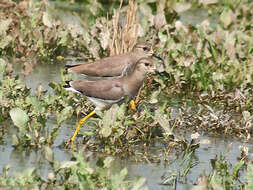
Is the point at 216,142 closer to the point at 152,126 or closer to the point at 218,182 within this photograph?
the point at 152,126

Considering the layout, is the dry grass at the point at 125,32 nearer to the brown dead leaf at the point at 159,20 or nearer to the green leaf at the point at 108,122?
the brown dead leaf at the point at 159,20

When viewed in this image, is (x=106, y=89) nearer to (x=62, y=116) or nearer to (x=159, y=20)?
(x=62, y=116)

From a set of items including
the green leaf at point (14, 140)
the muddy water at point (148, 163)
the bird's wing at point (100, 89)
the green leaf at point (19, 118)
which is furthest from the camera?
the bird's wing at point (100, 89)

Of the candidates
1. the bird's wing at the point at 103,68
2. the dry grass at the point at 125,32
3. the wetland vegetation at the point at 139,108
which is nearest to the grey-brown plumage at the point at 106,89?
the wetland vegetation at the point at 139,108

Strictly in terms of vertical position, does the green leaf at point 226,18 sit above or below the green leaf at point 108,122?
above

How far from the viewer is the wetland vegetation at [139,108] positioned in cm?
558

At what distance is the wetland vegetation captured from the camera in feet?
18.3

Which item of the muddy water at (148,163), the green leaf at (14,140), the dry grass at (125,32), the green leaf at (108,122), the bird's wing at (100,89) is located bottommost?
the muddy water at (148,163)

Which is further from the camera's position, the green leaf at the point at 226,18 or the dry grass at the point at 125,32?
the green leaf at the point at 226,18

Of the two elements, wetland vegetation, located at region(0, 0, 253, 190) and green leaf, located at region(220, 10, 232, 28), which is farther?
green leaf, located at region(220, 10, 232, 28)

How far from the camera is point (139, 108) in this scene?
8.11 meters

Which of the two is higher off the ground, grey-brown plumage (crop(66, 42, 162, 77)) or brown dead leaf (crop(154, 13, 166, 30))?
brown dead leaf (crop(154, 13, 166, 30))

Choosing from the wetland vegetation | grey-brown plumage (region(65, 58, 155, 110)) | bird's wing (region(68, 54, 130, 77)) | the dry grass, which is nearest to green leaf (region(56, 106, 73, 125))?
the wetland vegetation

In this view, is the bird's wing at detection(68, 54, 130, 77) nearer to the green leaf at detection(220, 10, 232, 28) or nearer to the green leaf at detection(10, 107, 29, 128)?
the green leaf at detection(10, 107, 29, 128)
